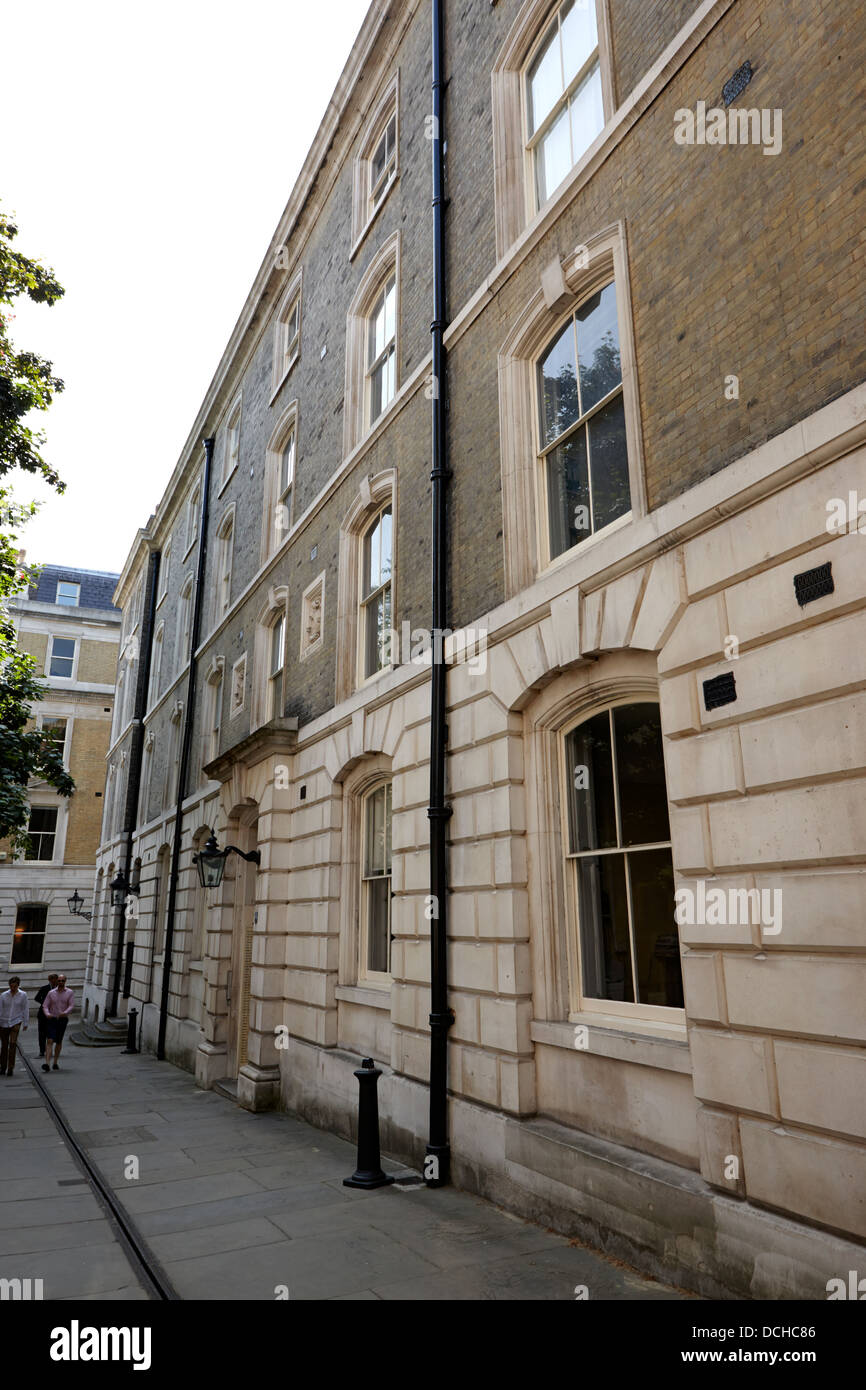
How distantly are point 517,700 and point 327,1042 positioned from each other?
5.70 m

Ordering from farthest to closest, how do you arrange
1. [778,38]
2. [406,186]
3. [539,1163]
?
[406,186] → [539,1163] → [778,38]

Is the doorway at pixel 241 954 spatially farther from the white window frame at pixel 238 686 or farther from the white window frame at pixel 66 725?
the white window frame at pixel 66 725

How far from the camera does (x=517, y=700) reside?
23.9 feet

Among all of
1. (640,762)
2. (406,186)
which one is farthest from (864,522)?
(406,186)

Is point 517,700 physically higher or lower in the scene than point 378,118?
lower

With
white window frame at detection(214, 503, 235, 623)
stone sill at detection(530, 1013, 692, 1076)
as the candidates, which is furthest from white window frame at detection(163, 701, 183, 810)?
stone sill at detection(530, 1013, 692, 1076)

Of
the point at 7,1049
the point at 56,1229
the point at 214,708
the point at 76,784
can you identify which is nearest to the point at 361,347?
the point at 214,708

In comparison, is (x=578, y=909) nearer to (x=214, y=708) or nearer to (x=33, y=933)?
(x=214, y=708)

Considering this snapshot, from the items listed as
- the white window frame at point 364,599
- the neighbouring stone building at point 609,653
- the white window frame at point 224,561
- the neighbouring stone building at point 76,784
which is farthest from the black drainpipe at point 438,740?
the neighbouring stone building at point 76,784

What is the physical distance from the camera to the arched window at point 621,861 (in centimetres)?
595

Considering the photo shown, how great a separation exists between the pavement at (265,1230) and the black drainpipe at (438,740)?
608 mm

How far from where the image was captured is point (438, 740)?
329 inches

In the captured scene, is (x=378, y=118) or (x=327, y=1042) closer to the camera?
(x=327, y=1042)
